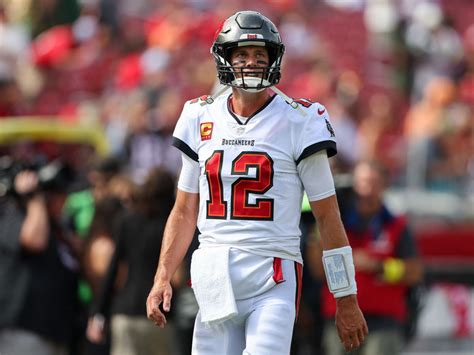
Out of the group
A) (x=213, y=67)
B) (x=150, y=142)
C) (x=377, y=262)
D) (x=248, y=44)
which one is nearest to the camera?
(x=248, y=44)

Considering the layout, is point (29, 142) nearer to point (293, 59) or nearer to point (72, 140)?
point (72, 140)

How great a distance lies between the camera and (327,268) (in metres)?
5.69

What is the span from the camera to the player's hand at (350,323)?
5605mm

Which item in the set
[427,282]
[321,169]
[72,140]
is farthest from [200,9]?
[321,169]

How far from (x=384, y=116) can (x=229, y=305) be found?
10.5 m

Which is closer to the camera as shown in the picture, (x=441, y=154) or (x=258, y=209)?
(x=258, y=209)

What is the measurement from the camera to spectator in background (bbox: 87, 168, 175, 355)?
8906 mm

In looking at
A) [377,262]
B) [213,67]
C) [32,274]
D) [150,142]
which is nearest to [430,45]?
[213,67]

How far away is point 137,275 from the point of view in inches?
352

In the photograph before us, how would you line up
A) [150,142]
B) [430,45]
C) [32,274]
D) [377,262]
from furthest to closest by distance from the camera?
[430,45], [150,142], [377,262], [32,274]

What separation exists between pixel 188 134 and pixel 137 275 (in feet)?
10.7

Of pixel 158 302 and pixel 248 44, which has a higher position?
pixel 248 44

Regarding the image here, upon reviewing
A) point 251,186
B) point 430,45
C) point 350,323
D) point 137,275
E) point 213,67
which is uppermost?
point 430,45

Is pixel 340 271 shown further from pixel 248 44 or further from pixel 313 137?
pixel 248 44
